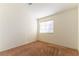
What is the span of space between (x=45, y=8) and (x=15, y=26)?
39 centimetres

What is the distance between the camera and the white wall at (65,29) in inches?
43.8

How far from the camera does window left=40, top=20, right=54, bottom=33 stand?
1.17m

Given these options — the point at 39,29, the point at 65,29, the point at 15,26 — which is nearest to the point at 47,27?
the point at 39,29

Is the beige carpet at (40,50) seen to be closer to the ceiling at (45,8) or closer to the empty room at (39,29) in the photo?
the empty room at (39,29)

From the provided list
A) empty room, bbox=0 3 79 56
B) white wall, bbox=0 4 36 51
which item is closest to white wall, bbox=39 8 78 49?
empty room, bbox=0 3 79 56

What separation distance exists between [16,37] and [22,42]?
0.09 metres

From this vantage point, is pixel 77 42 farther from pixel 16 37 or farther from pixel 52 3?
pixel 16 37

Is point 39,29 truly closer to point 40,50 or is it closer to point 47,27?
point 47,27

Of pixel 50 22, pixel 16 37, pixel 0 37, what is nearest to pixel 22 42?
pixel 16 37

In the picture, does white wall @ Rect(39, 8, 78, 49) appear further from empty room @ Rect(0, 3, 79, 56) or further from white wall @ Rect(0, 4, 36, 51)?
white wall @ Rect(0, 4, 36, 51)

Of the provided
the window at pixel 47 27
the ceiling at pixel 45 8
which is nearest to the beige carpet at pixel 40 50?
the window at pixel 47 27

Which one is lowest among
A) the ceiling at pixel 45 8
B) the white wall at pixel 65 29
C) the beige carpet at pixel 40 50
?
the beige carpet at pixel 40 50

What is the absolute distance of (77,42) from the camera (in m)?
1.11

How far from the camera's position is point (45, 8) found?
1.16 meters
